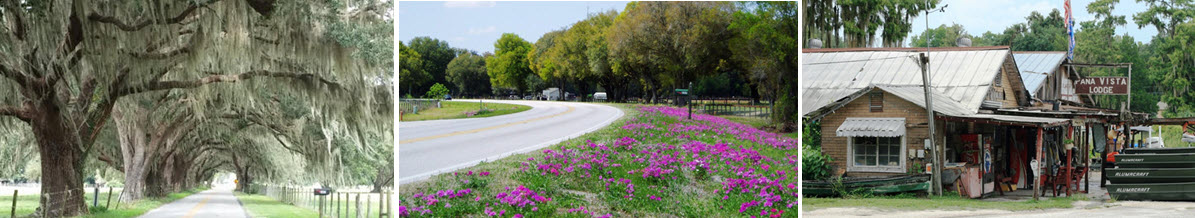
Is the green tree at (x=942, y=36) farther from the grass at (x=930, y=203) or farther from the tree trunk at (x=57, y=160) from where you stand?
the tree trunk at (x=57, y=160)

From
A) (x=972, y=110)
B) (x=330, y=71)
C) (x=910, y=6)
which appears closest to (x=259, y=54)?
(x=330, y=71)

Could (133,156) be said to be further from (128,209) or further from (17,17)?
(17,17)

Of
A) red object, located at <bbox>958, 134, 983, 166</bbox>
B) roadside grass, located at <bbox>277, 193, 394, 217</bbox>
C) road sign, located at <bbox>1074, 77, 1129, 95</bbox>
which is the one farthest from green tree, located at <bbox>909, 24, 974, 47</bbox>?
red object, located at <bbox>958, 134, 983, 166</bbox>

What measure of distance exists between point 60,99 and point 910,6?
96.6ft

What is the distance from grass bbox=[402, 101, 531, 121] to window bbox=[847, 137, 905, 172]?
363 inches

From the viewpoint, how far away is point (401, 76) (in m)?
5.39

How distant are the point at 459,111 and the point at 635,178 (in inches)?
43.2

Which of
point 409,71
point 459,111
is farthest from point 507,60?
point 409,71

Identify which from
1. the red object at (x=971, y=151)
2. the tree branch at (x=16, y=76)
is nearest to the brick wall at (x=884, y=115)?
the red object at (x=971, y=151)

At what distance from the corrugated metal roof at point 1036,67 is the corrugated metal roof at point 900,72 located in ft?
13.0

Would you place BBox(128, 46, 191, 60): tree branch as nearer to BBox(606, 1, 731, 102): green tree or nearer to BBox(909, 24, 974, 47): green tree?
BBox(606, 1, 731, 102): green tree

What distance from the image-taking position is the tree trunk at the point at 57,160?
1184cm

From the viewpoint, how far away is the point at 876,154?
13.7 metres

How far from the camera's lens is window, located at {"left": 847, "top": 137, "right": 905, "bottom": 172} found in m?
13.6
